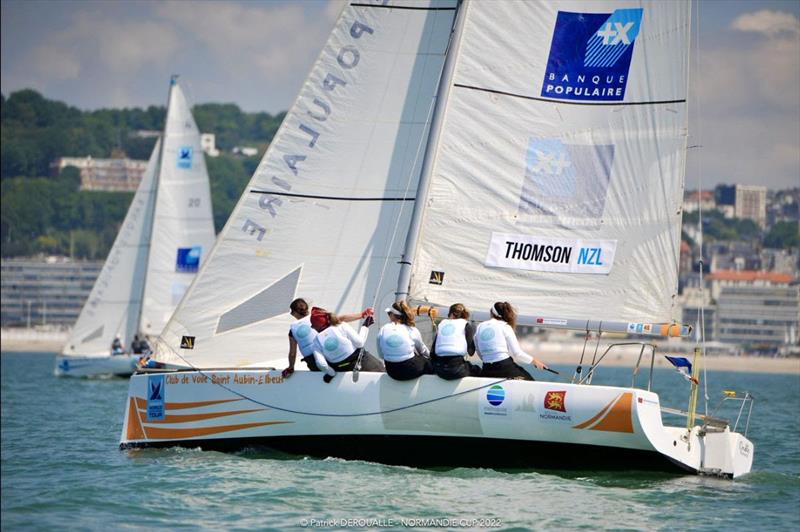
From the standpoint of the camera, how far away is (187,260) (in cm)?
3562

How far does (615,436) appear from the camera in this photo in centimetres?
1151

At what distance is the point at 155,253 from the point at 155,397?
75.2 ft

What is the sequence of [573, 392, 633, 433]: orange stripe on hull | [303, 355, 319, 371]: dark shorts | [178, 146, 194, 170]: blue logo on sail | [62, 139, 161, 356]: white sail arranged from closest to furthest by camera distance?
[573, 392, 633, 433]: orange stripe on hull
[303, 355, 319, 371]: dark shorts
[178, 146, 194, 170]: blue logo on sail
[62, 139, 161, 356]: white sail

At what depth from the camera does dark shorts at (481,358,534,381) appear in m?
12.1

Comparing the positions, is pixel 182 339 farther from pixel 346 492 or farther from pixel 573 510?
pixel 573 510

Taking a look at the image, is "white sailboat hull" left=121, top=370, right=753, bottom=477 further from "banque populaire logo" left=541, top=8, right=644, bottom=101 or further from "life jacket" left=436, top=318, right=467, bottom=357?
"banque populaire logo" left=541, top=8, right=644, bottom=101

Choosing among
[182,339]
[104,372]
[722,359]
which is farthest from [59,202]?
[182,339]

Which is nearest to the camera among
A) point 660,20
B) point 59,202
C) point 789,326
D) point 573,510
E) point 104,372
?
point 573,510

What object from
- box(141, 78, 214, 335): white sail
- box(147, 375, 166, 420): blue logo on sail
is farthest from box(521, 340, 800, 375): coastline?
box(147, 375, 166, 420): blue logo on sail

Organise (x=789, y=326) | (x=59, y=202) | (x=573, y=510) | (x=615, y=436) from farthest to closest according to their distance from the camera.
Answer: (x=59, y=202) → (x=789, y=326) → (x=615, y=436) → (x=573, y=510)

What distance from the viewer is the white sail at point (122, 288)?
119ft

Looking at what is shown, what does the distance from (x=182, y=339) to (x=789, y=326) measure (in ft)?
345

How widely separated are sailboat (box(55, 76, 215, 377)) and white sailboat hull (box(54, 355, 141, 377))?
0.02 metres

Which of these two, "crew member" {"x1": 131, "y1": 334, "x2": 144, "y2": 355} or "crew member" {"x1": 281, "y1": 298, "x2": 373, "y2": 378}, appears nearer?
"crew member" {"x1": 281, "y1": 298, "x2": 373, "y2": 378}
